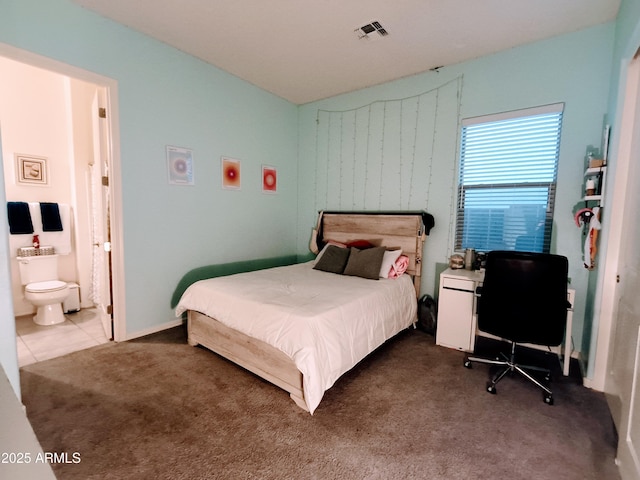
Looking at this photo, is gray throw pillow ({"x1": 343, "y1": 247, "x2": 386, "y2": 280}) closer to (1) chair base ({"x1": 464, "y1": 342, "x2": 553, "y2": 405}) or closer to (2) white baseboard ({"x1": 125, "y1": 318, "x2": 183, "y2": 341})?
(1) chair base ({"x1": 464, "y1": 342, "x2": 553, "y2": 405})

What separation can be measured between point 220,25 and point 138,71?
92 cm

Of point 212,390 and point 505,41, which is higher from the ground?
point 505,41

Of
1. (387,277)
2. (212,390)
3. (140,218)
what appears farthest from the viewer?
(387,277)

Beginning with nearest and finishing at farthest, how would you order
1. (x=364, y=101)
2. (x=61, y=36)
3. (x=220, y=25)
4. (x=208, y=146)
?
(x=61, y=36)
(x=220, y=25)
(x=208, y=146)
(x=364, y=101)

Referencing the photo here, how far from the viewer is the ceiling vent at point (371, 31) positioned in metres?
2.66

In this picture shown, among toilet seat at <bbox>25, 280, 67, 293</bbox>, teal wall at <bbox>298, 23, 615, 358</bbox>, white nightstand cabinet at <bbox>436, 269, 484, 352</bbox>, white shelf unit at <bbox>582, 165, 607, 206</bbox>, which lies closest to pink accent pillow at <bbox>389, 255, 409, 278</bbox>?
teal wall at <bbox>298, 23, 615, 358</bbox>

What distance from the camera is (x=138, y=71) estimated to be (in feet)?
9.36

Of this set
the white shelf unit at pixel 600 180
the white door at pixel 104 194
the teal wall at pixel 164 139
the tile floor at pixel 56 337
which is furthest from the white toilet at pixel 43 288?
the white shelf unit at pixel 600 180

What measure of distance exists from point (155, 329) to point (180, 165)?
1.78m

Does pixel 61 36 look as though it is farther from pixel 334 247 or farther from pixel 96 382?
pixel 334 247

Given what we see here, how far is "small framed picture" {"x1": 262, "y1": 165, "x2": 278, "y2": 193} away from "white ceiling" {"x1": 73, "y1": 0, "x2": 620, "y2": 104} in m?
1.23

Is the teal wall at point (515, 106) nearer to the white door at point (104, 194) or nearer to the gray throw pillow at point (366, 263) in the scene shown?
the gray throw pillow at point (366, 263)

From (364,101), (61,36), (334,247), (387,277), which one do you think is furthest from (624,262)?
(61,36)

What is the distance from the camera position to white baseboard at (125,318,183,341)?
9.68ft
